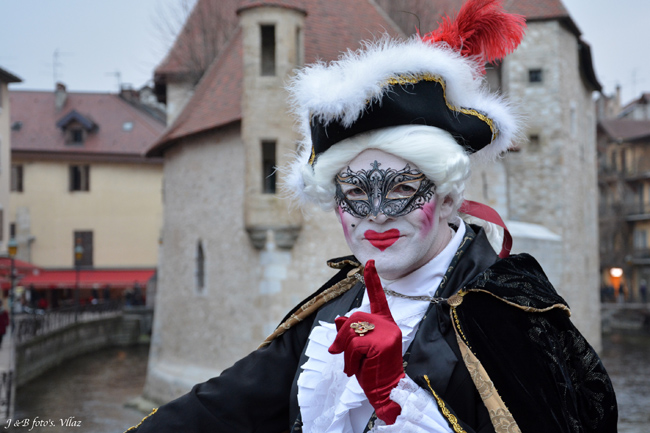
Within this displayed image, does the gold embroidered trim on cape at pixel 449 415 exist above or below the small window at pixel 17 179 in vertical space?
below

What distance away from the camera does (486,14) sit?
8.26ft

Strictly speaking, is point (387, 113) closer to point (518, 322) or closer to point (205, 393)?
point (518, 322)

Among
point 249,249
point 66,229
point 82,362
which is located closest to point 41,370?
point 82,362

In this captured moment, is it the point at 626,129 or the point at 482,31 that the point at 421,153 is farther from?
the point at 626,129

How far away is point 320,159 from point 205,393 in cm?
90

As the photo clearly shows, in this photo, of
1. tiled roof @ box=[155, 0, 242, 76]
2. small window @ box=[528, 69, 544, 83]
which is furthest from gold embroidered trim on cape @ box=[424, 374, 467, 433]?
tiled roof @ box=[155, 0, 242, 76]

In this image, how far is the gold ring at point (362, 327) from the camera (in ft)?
6.63

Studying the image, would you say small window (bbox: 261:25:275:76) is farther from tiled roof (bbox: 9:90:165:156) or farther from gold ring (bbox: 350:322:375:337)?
tiled roof (bbox: 9:90:165:156)

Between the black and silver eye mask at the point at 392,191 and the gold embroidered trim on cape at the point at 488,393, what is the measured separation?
43 cm

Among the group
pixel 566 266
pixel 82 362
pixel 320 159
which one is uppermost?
pixel 320 159

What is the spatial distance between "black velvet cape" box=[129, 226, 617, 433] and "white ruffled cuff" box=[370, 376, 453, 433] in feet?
0.13

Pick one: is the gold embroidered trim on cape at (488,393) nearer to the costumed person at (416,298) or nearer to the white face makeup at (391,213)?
the costumed person at (416,298)

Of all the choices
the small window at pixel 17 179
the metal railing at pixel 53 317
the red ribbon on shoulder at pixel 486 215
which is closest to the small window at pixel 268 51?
the metal railing at pixel 53 317

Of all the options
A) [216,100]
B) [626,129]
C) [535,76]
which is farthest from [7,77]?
[626,129]
